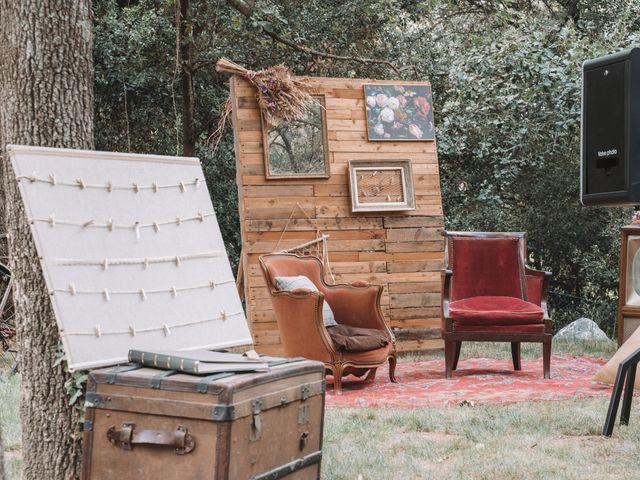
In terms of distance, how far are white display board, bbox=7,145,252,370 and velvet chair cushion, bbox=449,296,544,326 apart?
338 cm

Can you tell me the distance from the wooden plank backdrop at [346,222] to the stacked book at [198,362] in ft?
14.3

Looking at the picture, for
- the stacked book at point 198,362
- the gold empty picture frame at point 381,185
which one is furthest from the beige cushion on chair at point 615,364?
the stacked book at point 198,362

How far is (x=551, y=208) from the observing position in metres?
10.3

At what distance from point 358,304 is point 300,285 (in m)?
0.50

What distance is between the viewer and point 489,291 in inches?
279

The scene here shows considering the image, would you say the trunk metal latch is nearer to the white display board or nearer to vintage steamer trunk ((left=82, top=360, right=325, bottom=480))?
vintage steamer trunk ((left=82, top=360, right=325, bottom=480))

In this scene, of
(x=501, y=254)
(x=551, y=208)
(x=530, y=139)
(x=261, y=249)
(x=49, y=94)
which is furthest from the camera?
(x=551, y=208)

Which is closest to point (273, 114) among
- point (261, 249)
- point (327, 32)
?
point (261, 249)

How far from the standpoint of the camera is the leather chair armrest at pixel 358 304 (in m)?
6.55

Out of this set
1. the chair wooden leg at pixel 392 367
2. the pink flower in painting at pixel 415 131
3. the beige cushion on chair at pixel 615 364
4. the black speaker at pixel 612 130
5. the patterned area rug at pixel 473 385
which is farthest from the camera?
the pink flower in painting at pixel 415 131

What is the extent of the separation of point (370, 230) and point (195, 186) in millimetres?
4609

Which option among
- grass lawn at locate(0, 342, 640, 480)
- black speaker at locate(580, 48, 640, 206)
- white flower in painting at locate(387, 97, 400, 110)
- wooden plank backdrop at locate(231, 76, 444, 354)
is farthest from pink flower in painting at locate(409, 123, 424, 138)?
black speaker at locate(580, 48, 640, 206)

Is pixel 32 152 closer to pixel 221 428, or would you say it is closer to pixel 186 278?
pixel 186 278

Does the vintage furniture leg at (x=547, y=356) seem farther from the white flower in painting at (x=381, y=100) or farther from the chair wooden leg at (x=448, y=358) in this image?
the white flower in painting at (x=381, y=100)
